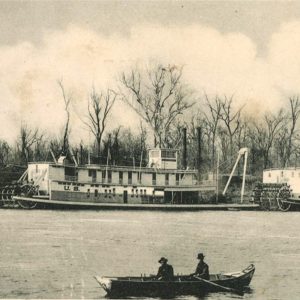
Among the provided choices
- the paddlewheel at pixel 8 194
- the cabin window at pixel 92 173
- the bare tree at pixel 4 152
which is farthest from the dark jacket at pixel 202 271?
the paddlewheel at pixel 8 194

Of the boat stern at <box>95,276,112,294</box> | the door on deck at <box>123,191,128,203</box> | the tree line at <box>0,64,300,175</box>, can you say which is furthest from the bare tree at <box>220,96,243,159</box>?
the boat stern at <box>95,276,112,294</box>

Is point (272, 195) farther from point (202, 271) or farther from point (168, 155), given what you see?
point (202, 271)

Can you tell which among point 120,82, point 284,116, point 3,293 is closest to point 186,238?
point 120,82

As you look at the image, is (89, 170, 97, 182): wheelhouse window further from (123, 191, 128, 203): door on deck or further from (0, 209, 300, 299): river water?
(0, 209, 300, 299): river water

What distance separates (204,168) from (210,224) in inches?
657

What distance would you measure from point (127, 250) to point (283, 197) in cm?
2398

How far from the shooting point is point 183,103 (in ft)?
99.2

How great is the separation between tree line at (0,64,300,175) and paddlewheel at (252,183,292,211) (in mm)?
2645

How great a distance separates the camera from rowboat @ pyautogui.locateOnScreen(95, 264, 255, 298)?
583 inches

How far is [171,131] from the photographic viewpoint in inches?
1523

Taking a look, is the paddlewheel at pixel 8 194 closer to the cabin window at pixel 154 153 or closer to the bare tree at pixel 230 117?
the cabin window at pixel 154 153

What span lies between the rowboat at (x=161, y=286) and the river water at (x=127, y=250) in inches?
10.6

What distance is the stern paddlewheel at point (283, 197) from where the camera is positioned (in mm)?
42534

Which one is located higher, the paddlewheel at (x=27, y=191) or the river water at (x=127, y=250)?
the paddlewheel at (x=27, y=191)
